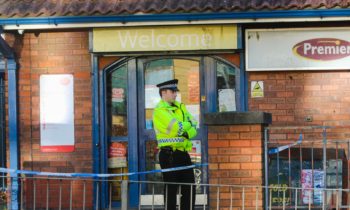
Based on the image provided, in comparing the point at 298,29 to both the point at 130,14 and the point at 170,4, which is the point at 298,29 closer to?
the point at 170,4

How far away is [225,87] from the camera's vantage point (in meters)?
9.29

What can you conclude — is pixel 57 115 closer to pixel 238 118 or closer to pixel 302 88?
pixel 302 88

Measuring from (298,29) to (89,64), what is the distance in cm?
312

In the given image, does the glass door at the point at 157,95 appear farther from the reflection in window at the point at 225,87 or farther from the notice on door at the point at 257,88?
the notice on door at the point at 257,88

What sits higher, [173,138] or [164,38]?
[164,38]

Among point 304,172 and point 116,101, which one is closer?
point 304,172

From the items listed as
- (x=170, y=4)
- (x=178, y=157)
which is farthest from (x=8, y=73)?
(x=178, y=157)

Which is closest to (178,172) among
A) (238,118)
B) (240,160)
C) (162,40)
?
(240,160)

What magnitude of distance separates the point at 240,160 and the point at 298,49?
3134 millimetres

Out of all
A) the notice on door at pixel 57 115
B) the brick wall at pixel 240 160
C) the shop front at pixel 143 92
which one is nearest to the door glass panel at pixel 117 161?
the shop front at pixel 143 92

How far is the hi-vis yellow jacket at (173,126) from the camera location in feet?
23.5

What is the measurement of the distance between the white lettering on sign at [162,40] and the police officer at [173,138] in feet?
5.74

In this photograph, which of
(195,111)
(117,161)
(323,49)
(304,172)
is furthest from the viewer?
(117,161)

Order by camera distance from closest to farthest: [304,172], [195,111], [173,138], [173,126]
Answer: [173,126] → [173,138] → [304,172] → [195,111]
